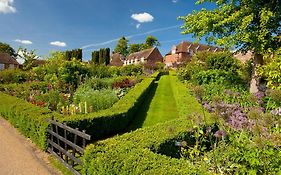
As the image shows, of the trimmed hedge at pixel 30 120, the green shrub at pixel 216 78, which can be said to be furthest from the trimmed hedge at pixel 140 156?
the green shrub at pixel 216 78

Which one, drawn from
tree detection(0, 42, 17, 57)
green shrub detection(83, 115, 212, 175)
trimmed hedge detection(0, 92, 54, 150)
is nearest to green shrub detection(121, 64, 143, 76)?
trimmed hedge detection(0, 92, 54, 150)

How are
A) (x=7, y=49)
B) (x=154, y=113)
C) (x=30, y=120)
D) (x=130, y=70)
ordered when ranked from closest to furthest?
(x=30, y=120) → (x=154, y=113) → (x=130, y=70) → (x=7, y=49)

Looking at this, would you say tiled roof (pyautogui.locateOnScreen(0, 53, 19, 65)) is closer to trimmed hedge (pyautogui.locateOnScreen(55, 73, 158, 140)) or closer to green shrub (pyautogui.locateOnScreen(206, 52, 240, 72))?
green shrub (pyautogui.locateOnScreen(206, 52, 240, 72))

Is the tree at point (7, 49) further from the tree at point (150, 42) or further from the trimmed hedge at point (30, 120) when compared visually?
the trimmed hedge at point (30, 120)

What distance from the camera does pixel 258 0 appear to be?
47.5ft

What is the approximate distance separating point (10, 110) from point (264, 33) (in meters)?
12.8

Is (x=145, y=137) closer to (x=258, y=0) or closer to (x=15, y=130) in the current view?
(x=15, y=130)

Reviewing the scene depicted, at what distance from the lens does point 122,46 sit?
91750 millimetres

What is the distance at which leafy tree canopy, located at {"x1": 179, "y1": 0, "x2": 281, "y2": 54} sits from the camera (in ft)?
45.3

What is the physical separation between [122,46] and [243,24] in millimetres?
79543

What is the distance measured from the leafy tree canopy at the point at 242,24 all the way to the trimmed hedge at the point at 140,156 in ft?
29.1

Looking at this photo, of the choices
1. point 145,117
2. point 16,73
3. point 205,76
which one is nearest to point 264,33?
point 205,76

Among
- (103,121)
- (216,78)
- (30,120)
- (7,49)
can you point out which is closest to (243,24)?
(216,78)

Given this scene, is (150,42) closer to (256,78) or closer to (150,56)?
(150,56)
